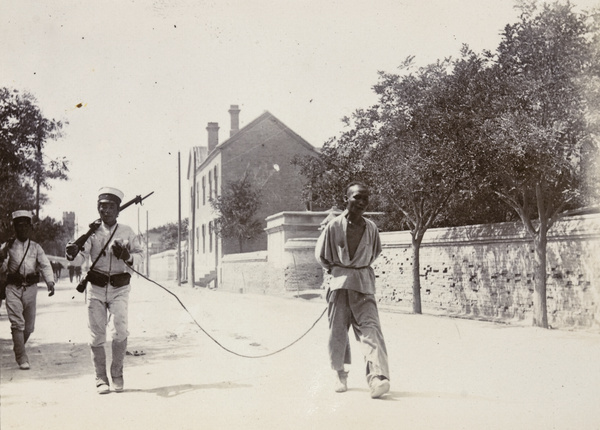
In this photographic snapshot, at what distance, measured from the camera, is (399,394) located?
5.70 meters

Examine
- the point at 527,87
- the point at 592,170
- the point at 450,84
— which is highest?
the point at 450,84

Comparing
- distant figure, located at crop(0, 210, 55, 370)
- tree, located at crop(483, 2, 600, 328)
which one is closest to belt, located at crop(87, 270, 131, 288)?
distant figure, located at crop(0, 210, 55, 370)

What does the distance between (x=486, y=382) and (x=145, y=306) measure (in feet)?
45.9

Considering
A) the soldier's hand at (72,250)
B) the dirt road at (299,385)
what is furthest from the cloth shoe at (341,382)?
the soldier's hand at (72,250)

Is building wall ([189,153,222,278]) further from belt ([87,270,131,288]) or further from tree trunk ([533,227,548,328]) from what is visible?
belt ([87,270,131,288])

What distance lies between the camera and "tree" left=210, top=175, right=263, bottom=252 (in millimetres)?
36719

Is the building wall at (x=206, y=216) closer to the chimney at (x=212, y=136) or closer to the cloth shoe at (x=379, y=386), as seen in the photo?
the chimney at (x=212, y=136)

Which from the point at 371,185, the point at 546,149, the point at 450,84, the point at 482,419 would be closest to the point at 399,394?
the point at 482,419

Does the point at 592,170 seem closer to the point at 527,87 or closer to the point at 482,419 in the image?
the point at 527,87

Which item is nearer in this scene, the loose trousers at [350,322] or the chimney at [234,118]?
the loose trousers at [350,322]

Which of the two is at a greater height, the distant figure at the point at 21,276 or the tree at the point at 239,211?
the tree at the point at 239,211

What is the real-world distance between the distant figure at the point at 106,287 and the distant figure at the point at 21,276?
164 centimetres

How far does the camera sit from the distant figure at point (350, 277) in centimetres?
584

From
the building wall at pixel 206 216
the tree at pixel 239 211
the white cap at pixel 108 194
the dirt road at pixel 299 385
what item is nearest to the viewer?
the dirt road at pixel 299 385
